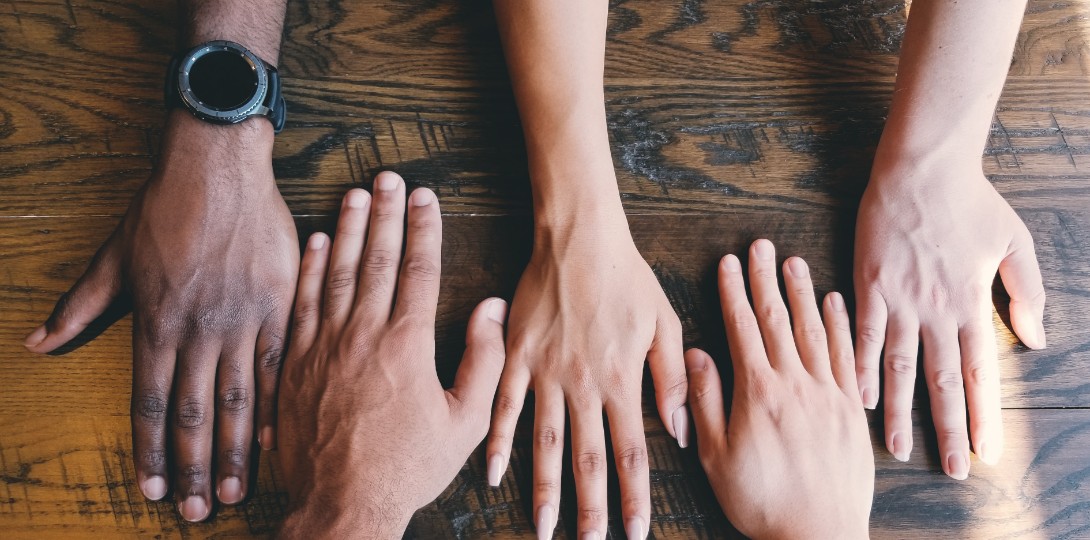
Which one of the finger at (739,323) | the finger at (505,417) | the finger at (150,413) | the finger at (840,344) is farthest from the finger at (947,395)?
the finger at (150,413)

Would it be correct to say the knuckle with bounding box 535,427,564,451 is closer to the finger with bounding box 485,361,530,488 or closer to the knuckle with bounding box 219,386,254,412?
the finger with bounding box 485,361,530,488

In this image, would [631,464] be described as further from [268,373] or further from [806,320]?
[268,373]

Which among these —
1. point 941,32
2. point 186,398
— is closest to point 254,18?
point 186,398

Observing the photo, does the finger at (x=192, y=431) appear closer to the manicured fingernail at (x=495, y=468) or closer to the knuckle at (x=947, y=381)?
the manicured fingernail at (x=495, y=468)

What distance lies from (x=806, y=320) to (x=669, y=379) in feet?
0.74

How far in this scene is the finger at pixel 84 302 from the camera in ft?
2.91

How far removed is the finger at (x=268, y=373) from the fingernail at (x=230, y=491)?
6 centimetres

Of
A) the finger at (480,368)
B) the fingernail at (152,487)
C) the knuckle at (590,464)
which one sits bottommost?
the fingernail at (152,487)

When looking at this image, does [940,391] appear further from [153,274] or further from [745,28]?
[153,274]

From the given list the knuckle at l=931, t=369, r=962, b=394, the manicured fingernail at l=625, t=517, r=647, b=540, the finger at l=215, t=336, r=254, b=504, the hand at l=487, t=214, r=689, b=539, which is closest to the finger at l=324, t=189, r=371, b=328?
the finger at l=215, t=336, r=254, b=504

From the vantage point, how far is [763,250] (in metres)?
0.97

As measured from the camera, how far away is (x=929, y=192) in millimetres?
942

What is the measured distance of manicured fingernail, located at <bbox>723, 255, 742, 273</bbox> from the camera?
0.96m

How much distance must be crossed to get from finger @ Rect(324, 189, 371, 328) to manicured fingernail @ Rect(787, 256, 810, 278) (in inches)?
24.9
